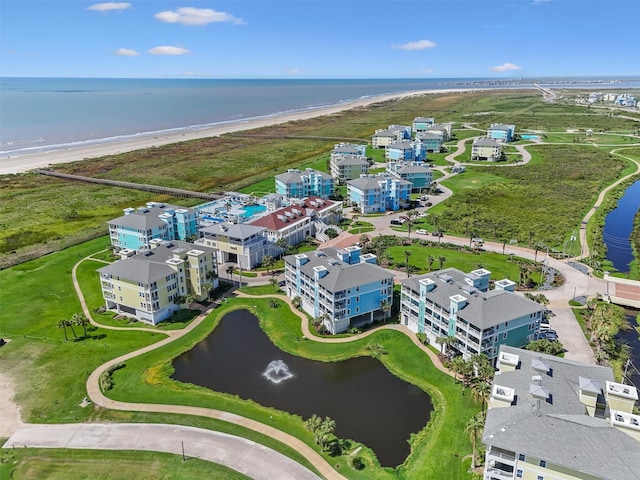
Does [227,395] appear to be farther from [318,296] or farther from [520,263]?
[520,263]

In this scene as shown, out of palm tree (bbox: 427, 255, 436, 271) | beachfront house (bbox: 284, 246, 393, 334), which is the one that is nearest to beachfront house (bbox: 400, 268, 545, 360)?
beachfront house (bbox: 284, 246, 393, 334)

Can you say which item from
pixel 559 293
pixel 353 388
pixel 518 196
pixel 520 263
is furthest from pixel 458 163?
Answer: pixel 353 388

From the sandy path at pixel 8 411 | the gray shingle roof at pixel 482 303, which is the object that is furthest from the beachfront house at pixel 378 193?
the sandy path at pixel 8 411

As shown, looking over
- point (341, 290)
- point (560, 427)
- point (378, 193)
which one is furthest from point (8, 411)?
point (378, 193)

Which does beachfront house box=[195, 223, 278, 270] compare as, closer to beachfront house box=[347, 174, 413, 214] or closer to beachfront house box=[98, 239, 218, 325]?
beachfront house box=[98, 239, 218, 325]

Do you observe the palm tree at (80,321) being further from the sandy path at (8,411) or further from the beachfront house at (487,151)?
the beachfront house at (487,151)

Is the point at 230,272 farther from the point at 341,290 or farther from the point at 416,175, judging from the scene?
the point at 416,175
